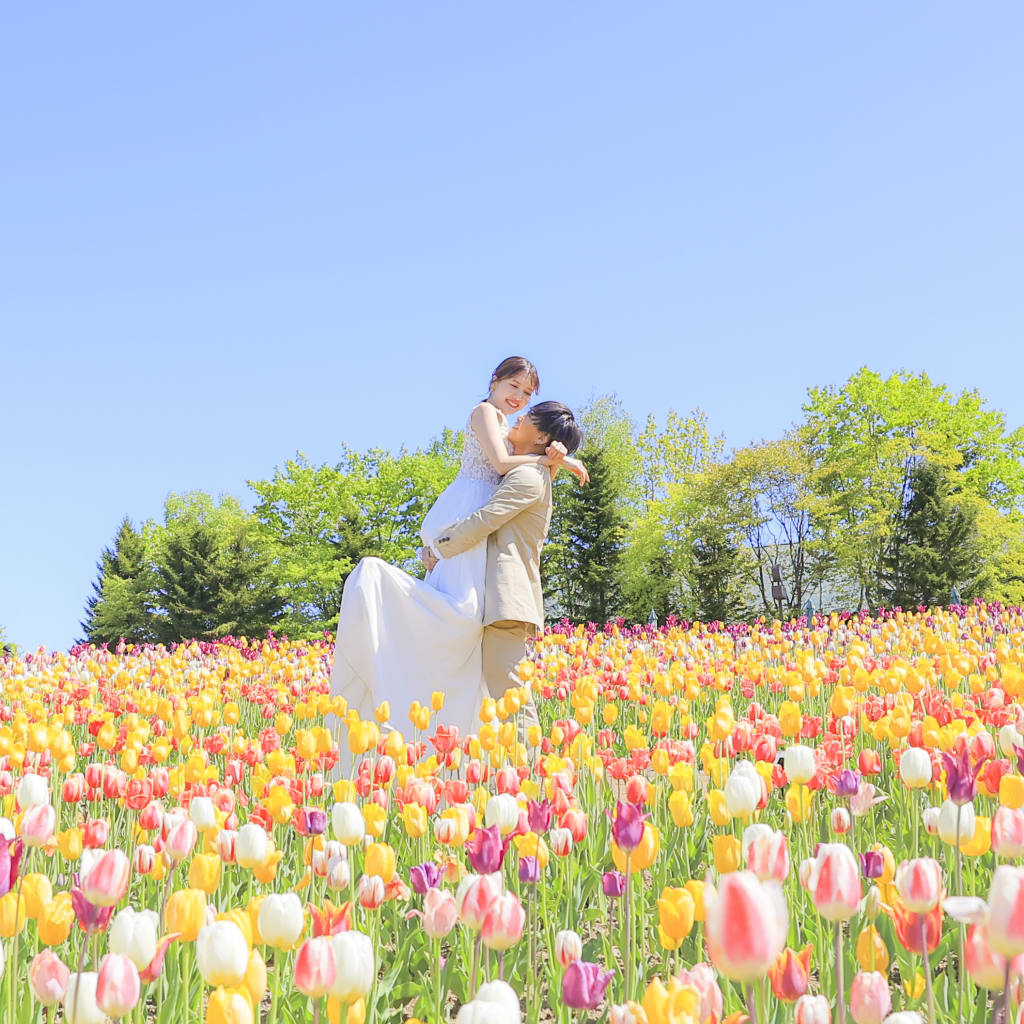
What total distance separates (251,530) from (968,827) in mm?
42161

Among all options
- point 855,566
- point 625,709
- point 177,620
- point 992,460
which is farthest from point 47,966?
point 992,460

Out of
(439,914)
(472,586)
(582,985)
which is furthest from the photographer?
(472,586)

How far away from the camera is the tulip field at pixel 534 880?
5.05 feet

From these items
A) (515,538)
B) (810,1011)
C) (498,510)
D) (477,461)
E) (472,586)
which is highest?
(477,461)

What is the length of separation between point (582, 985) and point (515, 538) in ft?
17.1

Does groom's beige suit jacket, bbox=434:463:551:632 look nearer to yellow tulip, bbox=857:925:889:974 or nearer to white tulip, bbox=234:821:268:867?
white tulip, bbox=234:821:268:867

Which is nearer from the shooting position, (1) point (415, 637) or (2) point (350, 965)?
(2) point (350, 965)

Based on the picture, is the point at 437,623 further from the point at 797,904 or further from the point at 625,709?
the point at 797,904

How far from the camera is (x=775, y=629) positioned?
35.9ft

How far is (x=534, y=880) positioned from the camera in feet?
7.87

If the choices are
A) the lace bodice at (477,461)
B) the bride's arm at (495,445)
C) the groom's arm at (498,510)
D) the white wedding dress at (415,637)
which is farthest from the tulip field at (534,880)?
the lace bodice at (477,461)

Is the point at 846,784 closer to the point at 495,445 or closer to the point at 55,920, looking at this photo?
the point at 55,920

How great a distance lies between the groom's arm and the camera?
6.48m

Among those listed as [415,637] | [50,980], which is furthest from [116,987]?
[415,637]
